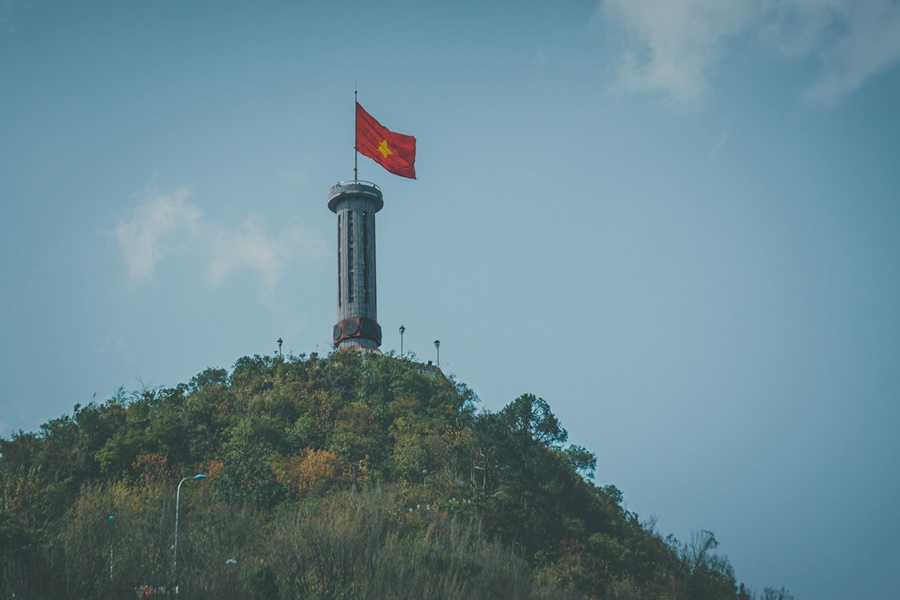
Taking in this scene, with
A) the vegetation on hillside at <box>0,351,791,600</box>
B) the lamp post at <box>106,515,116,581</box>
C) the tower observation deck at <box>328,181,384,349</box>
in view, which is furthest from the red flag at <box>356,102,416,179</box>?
the lamp post at <box>106,515,116,581</box>

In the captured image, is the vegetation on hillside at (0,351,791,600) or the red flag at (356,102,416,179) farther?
the red flag at (356,102,416,179)

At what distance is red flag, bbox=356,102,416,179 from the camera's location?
176ft

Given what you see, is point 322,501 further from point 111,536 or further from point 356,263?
point 356,263

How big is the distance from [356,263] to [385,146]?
12.9 metres

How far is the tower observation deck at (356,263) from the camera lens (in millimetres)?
62156

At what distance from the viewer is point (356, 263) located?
63.4m

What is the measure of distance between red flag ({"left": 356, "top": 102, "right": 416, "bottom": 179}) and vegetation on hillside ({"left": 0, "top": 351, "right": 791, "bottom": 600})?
49.9ft

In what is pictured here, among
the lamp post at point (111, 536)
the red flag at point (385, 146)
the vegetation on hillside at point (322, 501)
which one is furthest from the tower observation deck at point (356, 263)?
the lamp post at point (111, 536)

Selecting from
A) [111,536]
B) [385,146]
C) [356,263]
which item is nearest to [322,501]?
[111,536]

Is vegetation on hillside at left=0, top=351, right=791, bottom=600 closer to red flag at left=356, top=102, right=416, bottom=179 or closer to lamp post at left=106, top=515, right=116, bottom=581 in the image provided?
lamp post at left=106, top=515, right=116, bottom=581

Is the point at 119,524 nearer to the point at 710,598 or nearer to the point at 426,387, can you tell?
the point at 710,598

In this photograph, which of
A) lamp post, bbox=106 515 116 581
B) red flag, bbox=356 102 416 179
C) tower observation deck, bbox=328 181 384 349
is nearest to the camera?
lamp post, bbox=106 515 116 581

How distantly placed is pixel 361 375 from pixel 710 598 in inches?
1102

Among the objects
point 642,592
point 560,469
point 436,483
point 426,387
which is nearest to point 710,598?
point 642,592
